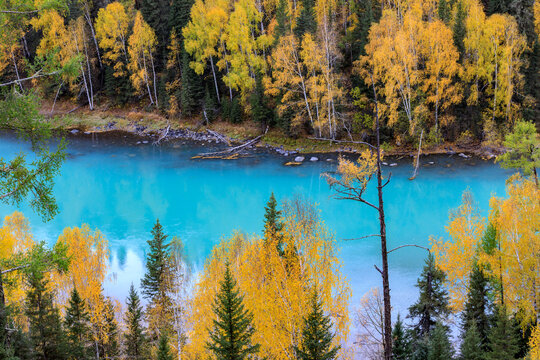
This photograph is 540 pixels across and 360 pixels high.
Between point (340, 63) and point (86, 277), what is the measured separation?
29.3 meters

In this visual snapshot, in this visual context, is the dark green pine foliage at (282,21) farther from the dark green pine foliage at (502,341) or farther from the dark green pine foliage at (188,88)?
the dark green pine foliage at (502,341)

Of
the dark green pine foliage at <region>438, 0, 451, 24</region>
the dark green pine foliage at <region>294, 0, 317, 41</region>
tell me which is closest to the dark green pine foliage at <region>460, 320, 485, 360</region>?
the dark green pine foliage at <region>294, 0, 317, 41</region>

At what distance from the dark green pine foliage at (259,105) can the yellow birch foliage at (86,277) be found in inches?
885

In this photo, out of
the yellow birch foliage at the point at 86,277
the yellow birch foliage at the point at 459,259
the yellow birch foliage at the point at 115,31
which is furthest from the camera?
the yellow birch foliage at the point at 115,31

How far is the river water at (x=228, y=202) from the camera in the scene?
73.5ft

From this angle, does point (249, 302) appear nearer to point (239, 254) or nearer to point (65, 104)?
point (239, 254)

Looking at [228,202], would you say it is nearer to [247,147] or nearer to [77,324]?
[247,147]

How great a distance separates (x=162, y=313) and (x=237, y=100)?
97.4ft

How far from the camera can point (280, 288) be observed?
1405 centimetres

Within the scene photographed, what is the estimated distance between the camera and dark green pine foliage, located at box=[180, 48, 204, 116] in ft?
145

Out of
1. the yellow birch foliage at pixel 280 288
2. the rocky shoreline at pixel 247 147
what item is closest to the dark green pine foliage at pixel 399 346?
the yellow birch foliage at pixel 280 288

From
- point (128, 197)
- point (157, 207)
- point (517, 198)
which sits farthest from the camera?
point (128, 197)

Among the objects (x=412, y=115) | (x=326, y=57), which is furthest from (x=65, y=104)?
(x=412, y=115)

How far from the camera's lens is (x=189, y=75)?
44.7 meters
